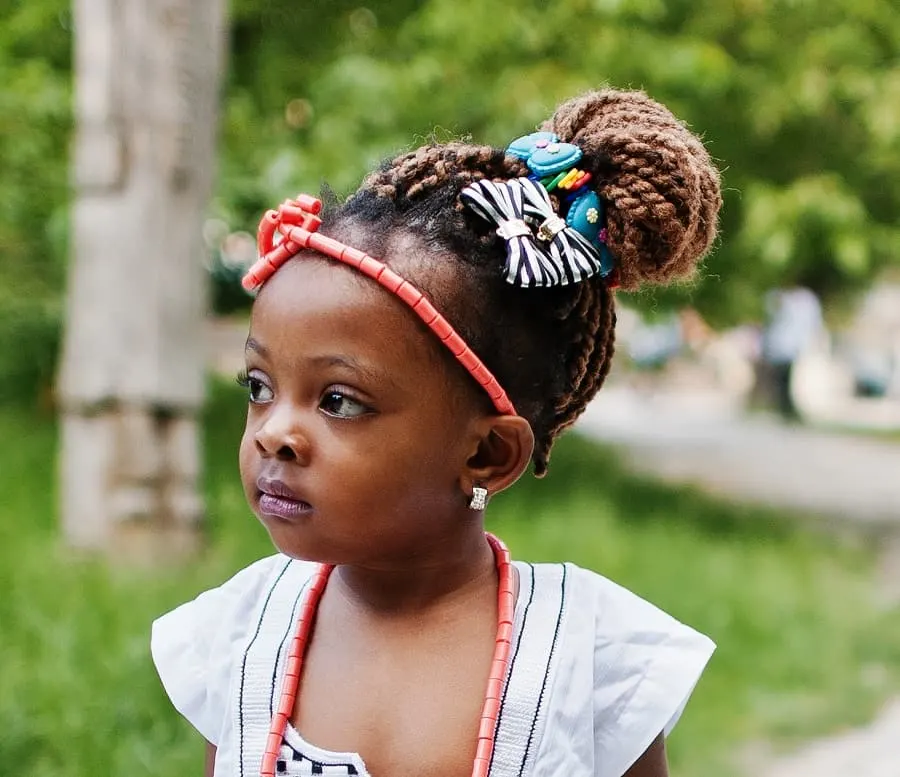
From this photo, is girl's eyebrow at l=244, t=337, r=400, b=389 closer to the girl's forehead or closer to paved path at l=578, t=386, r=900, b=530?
the girl's forehead

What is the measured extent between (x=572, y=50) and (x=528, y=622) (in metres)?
4.78

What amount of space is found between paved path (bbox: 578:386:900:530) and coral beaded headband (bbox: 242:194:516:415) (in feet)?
18.9

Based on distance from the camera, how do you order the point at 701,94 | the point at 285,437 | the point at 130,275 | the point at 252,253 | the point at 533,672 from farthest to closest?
the point at 252,253, the point at 701,94, the point at 130,275, the point at 533,672, the point at 285,437

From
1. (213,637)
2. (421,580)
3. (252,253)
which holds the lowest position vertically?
(213,637)

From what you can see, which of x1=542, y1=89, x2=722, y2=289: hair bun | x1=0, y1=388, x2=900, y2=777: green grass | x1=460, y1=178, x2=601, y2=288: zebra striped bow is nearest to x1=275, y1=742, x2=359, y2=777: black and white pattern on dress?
x1=460, y1=178, x2=601, y2=288: zebra striped bow

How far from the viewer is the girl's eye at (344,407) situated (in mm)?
1474

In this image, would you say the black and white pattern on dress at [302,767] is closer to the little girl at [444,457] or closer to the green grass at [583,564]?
the little girl at [444,457]

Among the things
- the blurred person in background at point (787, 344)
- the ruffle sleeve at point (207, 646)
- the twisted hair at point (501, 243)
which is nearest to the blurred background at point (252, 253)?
the twisted hair at point (501, 243)

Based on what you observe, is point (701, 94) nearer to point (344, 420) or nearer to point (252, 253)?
point (252, 253)

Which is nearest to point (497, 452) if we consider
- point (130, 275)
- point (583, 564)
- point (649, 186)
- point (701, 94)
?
point (649, 186)

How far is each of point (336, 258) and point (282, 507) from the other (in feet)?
1.06

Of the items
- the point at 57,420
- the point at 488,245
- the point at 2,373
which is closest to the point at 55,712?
the point at 488,245

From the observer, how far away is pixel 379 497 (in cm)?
148

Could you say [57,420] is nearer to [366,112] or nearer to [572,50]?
[366,112]
